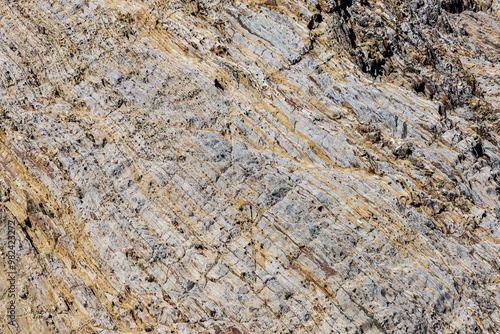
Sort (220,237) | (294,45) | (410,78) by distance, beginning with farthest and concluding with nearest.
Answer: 1. (410,78)
2. (294,45)
3. (220,237)

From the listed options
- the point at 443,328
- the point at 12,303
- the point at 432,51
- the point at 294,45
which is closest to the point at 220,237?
the point at 12,303

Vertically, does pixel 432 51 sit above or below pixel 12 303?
above

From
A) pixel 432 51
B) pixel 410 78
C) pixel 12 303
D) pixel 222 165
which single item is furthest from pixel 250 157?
pixel 432 51

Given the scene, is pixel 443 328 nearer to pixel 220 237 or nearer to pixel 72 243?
pixel 220 237

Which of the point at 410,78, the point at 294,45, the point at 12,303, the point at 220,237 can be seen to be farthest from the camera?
the point at 410,78

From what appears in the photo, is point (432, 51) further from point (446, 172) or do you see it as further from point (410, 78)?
point (446, 172)

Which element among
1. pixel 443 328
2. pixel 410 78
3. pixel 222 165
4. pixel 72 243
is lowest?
pixel 72 243

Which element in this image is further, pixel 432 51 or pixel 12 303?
pixel 432 51
